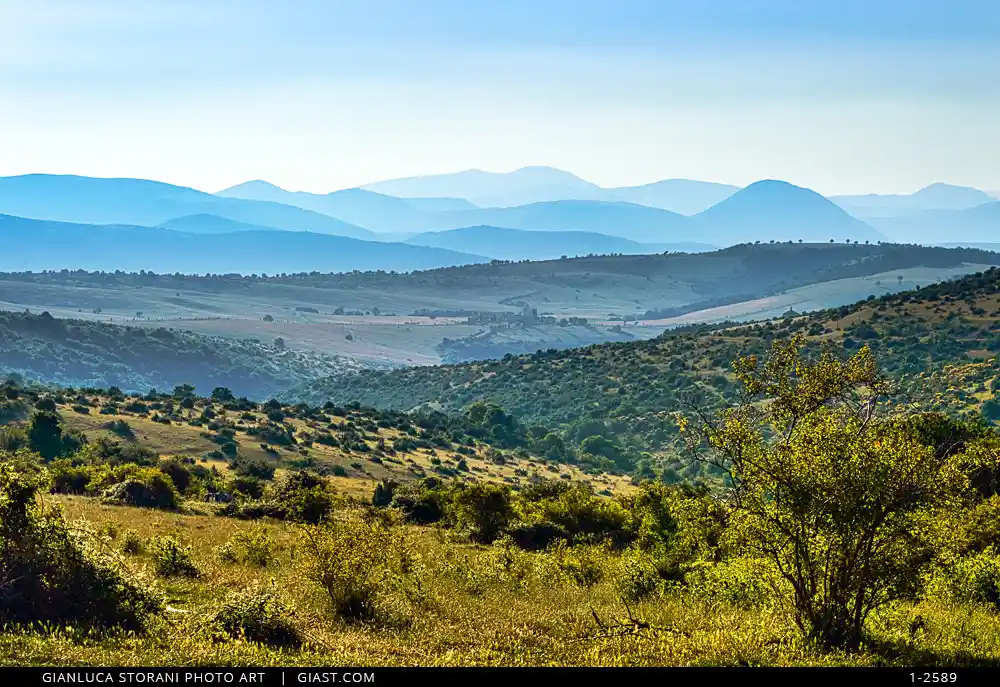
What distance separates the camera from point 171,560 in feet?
54.8

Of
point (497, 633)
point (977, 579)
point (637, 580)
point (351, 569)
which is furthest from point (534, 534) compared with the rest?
point (497, 633)

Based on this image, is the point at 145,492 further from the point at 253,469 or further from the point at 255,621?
the point at 255,621

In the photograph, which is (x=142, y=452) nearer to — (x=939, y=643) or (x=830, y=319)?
(x=939, y=643)

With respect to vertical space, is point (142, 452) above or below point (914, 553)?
below

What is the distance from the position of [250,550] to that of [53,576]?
724 centimetres

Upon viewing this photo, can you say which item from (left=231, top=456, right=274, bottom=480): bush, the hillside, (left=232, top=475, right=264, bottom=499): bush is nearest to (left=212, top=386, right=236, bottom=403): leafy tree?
(left=231, top=456, right=274, bottom=480): bush

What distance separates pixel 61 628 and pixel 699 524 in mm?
9392

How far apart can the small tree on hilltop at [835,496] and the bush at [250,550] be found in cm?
1040

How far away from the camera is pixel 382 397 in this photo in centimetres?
13000

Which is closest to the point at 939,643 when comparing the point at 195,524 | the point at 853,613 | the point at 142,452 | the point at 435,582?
the point at 853,613

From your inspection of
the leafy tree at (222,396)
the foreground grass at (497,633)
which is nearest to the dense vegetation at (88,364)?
the leafy tree at (222,396)

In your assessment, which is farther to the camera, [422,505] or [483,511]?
[422,505]
